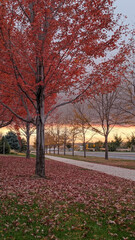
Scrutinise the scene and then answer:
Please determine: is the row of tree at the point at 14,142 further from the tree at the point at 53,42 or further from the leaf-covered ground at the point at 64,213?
the leaf-covered ground at the point at 64,213

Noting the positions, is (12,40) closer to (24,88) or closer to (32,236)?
(24,88)

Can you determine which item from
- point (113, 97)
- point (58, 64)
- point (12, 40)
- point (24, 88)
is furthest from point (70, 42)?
point (113, 97)

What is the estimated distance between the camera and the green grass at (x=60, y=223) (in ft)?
14.9

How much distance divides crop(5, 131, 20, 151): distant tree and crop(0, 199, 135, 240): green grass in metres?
43.5

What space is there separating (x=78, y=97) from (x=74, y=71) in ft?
5.52

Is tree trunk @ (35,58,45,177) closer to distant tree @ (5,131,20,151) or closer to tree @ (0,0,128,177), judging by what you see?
tree @ (0,0,128,177)

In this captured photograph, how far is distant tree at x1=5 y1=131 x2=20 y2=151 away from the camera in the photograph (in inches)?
1905

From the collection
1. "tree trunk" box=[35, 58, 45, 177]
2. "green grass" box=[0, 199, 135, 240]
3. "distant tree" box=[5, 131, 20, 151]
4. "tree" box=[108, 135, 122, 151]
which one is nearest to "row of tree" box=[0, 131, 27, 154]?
"distant tree" box=[5, 131, 20, 151]

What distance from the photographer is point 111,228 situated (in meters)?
4.91

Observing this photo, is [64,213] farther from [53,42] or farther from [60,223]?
[53,42]

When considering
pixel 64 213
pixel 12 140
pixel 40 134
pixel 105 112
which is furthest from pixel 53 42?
pixel 12 140

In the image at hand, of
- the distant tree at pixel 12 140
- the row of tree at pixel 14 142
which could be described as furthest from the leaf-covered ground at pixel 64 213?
the distant tree at pixel 12 140

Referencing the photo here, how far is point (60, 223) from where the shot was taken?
5062mm

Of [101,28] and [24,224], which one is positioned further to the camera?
[101,28]
